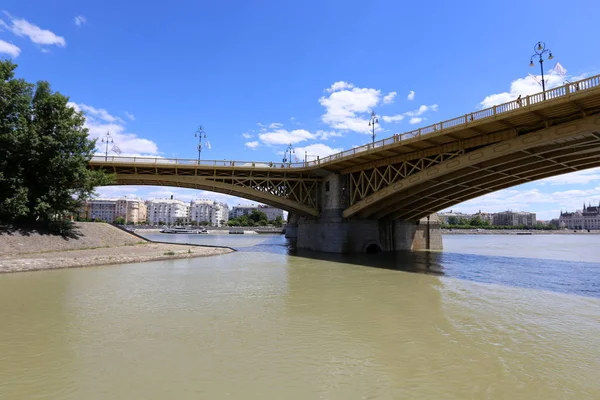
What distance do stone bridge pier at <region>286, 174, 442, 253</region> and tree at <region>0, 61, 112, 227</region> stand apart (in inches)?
924

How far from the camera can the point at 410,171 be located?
30469 millimetres

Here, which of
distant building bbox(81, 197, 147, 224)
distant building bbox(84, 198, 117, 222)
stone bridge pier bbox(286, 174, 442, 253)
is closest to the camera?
stone bridge pier bbox(286, 174, 442, 253)

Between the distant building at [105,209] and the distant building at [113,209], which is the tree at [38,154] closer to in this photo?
the distant building at [113,209]

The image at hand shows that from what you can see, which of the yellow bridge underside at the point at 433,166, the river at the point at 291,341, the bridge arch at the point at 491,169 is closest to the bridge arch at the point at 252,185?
the yellow bridge underside at the point at 433,166

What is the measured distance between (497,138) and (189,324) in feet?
78.1

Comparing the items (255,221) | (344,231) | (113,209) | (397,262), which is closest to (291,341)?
(397,262)

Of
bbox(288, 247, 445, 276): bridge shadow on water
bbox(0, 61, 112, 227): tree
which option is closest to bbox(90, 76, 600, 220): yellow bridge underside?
bbox(288, 247, 445, 276): bridge shadow on water

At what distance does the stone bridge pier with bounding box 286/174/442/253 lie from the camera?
36.8 m

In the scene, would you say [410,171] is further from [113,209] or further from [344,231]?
[113,209]

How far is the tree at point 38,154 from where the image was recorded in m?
25.9

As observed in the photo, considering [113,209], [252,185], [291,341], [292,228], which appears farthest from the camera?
[113,209]

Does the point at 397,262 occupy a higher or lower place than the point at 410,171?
lower

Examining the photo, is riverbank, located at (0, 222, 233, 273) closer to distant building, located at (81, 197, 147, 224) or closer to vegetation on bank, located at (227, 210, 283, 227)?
vegetation on bank, located at (227, 210, 283, 227)

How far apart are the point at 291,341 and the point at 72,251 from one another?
2344 centimetres
